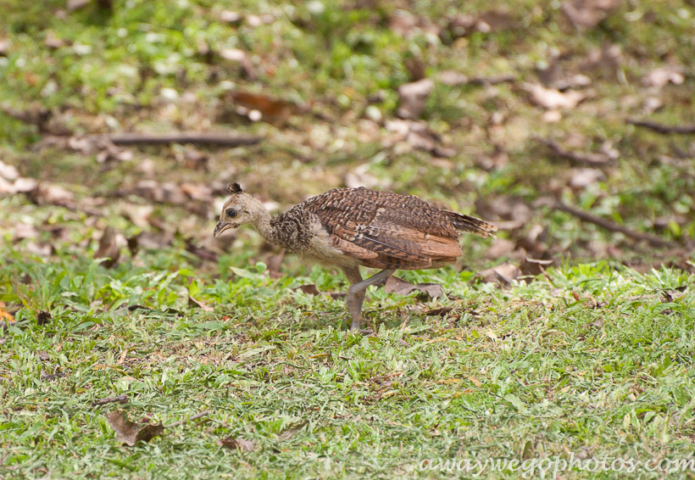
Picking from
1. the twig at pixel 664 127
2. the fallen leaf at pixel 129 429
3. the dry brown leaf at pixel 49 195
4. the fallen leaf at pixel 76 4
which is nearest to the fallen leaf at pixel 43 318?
the fallen leaf at pixel 129 429

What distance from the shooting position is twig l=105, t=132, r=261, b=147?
823 centimetres

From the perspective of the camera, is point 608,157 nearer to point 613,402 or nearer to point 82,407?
point 613,402

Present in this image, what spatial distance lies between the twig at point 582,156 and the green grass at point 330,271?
0.60 feet

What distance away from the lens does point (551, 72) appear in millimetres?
9625

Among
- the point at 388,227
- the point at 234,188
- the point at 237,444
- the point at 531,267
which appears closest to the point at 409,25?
the point at 531,267

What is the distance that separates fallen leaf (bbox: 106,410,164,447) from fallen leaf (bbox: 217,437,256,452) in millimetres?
297

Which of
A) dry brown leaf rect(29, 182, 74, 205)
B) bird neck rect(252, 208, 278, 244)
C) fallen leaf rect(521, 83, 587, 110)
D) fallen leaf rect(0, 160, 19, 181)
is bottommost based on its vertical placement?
dry brown leaf rect(29, 182, 74, 205)

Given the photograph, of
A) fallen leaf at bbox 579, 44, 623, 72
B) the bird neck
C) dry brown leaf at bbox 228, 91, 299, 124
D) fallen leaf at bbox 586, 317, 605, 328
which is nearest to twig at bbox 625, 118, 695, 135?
fallen leaf at bbox 579, 44, 623, 72

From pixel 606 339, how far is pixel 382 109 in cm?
542

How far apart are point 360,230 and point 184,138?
175 inches

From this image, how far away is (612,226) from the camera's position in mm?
7098

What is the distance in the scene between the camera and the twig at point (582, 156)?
327 inches

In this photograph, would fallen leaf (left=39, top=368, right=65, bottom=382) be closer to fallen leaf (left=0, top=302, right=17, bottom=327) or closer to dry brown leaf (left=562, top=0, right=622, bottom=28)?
fallen leaf (left=0, top=302, right=17, bottom=327)

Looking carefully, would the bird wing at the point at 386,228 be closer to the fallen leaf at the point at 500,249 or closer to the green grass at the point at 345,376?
the green grass at the point at 345,376
